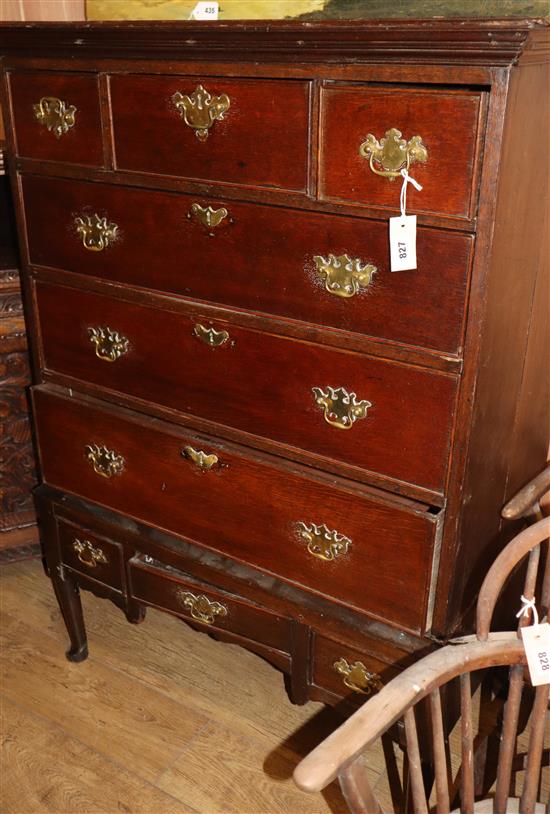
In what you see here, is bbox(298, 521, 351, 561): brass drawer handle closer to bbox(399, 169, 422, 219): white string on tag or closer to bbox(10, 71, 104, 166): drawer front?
bbox(399, 169, 422, 219): white string on tag

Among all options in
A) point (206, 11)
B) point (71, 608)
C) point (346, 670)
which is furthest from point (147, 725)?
point (206, 11)

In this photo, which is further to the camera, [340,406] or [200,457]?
[200,457]

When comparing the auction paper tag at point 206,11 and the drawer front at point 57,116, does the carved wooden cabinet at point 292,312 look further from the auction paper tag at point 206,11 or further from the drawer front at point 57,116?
the auction paper tag at point 206,11

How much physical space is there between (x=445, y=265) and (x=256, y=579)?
2.61ft

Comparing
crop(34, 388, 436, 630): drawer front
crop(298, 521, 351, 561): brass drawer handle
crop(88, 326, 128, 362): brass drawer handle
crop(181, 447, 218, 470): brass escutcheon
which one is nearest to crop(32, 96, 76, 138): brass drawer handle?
crop(88, 326, 128, 362): brass drawer handle

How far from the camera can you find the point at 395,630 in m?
1.58

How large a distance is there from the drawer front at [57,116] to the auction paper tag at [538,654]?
1.17m

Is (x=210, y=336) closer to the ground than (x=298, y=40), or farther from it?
closer to the ground

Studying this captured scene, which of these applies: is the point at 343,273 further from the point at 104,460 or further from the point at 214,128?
the point at 104,460

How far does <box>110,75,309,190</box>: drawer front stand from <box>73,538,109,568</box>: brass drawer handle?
920 millimetres

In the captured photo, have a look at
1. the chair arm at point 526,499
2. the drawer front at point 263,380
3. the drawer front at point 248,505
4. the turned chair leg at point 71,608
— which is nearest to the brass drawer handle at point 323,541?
→ the drawer front at point 248,505

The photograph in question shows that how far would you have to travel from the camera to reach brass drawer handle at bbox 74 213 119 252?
170 cm

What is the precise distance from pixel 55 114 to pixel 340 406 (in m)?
0.83

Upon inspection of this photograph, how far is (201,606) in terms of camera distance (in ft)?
6.17
